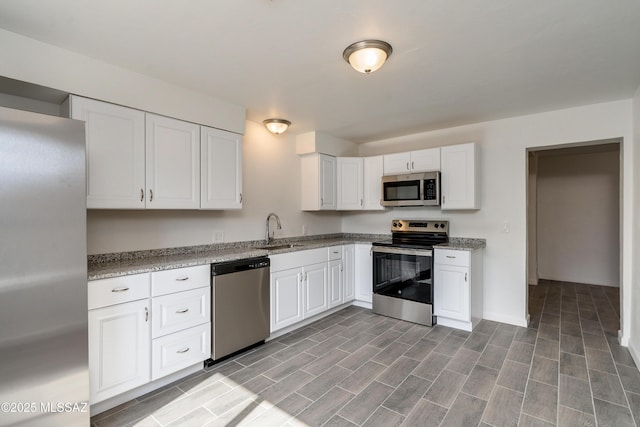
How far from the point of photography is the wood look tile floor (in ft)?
6.59

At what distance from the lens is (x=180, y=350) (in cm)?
244

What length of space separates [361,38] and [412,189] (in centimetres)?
231

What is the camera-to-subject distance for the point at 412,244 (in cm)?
386

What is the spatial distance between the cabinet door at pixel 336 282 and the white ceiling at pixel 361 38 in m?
1.99

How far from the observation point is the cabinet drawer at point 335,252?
3.93 metres

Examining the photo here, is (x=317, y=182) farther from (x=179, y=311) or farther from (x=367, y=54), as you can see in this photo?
(x=179, y=311)

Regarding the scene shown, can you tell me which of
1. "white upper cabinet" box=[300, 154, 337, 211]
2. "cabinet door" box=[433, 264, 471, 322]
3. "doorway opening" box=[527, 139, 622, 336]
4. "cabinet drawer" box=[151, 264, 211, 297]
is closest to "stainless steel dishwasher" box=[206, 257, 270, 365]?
"cabinet drawer" box=[151, 264, 211, 297]

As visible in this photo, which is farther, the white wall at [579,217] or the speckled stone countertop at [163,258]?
the white wall at [579,217]

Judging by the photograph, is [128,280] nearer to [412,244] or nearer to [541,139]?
[412,244]

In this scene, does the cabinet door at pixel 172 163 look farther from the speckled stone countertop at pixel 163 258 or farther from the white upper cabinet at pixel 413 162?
the white upper cabinet at pixel 413 162

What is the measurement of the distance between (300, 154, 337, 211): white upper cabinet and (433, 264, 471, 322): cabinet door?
1.71 meters

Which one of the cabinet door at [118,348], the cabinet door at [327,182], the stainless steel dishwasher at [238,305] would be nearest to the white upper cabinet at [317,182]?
the cabinet door at [327,182]

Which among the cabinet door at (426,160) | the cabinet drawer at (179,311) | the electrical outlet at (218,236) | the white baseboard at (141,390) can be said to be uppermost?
the cabinet door at (426,160)

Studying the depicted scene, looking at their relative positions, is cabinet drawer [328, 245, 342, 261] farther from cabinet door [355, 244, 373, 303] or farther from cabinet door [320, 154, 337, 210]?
cabinet door [320, 154, 337, 210]
